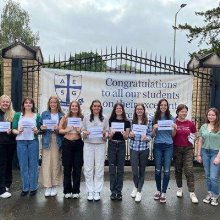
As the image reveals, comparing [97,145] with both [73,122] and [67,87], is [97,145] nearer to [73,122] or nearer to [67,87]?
[73,122]

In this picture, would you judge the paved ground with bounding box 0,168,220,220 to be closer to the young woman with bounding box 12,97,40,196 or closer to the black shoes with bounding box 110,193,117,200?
the black shoes with bounding box 110,193,117,200

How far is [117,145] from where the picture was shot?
6.10 m

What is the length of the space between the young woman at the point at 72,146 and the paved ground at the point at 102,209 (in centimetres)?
42

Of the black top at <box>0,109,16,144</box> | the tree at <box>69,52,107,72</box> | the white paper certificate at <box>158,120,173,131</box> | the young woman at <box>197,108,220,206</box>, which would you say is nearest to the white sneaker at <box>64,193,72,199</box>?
the black top at <box>0,109,16,144</box>

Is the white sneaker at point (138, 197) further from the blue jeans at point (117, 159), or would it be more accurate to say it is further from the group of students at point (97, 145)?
the blue jeans at point (117, 159)

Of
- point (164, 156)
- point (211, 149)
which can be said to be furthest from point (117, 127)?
point (211, 149)

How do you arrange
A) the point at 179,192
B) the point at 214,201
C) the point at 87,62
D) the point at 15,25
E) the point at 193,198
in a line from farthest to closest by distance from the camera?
the point at 15,25 < the point at 87,62 < the point at 179,192 < the point at 193,198 < the point at 214,201

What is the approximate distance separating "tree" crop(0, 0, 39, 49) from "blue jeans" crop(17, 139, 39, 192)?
36592 mm

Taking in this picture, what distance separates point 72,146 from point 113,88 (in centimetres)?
243

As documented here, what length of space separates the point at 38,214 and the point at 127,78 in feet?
11.8

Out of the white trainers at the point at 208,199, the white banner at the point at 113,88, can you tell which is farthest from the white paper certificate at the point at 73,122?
the white trainers at the point at 208,199

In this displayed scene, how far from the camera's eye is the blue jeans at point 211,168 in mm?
6117

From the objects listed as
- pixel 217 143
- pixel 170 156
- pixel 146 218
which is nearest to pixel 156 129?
pixel 170 156

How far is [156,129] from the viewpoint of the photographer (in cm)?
614
